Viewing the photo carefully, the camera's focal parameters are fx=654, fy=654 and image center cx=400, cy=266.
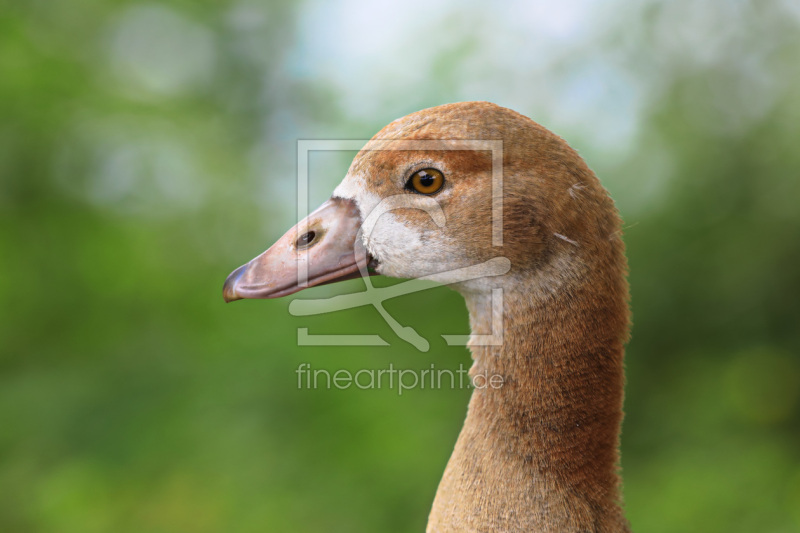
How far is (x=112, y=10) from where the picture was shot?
172 inches

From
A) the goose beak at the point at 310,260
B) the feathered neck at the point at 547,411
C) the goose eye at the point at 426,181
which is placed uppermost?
the goose eye at the point at 426,181

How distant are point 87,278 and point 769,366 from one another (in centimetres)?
423

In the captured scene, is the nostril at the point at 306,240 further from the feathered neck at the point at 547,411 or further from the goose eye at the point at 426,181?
the feathered neck at the point at 547,411

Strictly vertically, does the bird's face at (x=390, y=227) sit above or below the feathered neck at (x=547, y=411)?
above

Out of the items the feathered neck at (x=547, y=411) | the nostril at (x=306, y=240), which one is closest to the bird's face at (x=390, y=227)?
the nostril at (x=306, y=240)

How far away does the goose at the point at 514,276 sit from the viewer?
135 cm

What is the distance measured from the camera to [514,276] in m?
1.38

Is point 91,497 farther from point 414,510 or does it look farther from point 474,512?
point 474,512

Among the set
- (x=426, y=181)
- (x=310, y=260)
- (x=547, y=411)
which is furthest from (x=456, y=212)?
(x=547, y=411)

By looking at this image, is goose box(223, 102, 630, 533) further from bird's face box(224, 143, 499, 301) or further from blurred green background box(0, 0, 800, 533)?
blurred green background box(0, 0, 800, 533)

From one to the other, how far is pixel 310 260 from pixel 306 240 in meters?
0.06

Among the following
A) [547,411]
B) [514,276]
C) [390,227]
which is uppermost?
[390,227]

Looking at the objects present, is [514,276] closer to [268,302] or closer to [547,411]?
[547,411]

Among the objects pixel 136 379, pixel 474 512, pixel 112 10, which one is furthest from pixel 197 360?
pixel 474 512
